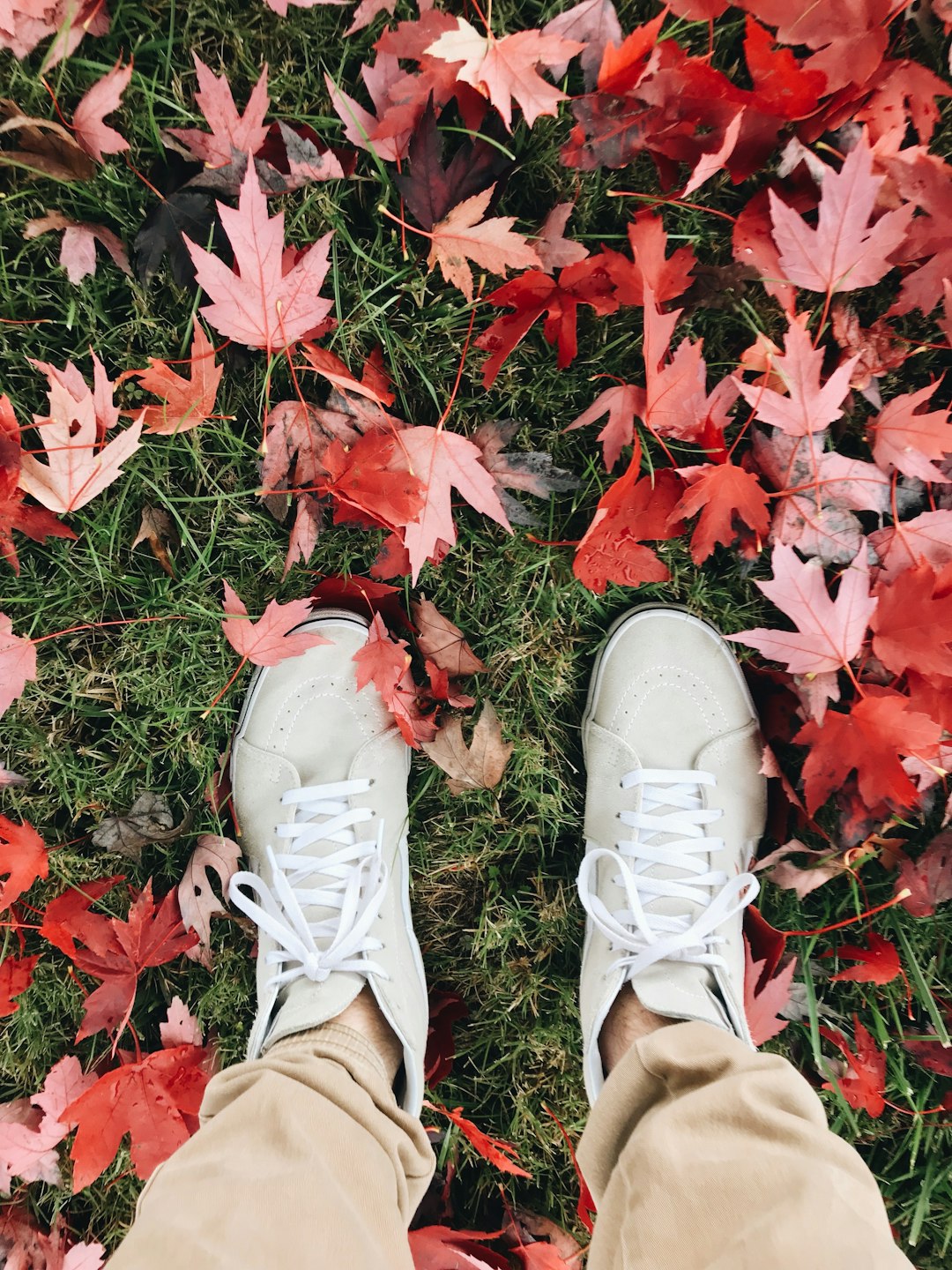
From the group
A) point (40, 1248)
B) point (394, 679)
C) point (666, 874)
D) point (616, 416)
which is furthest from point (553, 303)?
point (40, 1248)

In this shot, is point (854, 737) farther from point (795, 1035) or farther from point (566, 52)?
point (566, 52)

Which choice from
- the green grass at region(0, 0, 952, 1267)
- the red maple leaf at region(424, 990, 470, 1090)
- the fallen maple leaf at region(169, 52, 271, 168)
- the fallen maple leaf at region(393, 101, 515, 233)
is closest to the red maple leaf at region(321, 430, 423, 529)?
the green grass at region(0, 0, 952, 1267)

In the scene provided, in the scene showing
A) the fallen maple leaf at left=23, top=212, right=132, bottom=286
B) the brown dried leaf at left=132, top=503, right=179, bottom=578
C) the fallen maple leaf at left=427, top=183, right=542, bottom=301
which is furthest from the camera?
the brown dried leaf at left=132, top=503, right=179, bottom=578

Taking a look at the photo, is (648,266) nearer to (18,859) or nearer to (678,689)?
(678,689)

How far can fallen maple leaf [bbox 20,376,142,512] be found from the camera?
1287mm

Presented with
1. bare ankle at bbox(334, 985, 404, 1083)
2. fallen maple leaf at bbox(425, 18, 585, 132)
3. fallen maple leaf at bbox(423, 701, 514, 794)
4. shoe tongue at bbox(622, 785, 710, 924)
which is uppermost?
fallen maple leaf at bbox(425, 18, 585, 132)

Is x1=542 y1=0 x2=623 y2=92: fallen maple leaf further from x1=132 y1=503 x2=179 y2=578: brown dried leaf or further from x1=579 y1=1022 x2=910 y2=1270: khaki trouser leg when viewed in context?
x1=579 y1=1022 x2=910 y2=1270: khaki trouser leg

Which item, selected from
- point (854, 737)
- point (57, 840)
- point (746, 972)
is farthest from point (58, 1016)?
point (854, 737)

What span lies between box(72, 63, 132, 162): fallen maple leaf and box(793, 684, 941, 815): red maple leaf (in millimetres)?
1513

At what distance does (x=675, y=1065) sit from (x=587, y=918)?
1.40 ft

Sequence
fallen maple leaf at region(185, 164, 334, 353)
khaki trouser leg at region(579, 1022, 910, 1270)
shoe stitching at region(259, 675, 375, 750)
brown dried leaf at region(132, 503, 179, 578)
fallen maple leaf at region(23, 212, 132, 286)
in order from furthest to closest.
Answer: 1. shoe stitching at region(259, 675, 375, 750)
2. brown dried leaf at region(132, 503, 179, 578)
3. fallen maple leaf at region(23, 212, 132, 286)
4. fallen maple leaf at region(185, 164, 334, 353)
5. khaki trouser leg at region(579, 1022, 910, 1270)

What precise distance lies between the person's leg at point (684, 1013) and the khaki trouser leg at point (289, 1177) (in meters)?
0.29

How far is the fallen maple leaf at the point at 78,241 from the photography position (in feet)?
4.34

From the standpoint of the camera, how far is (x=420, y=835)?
1.56m
